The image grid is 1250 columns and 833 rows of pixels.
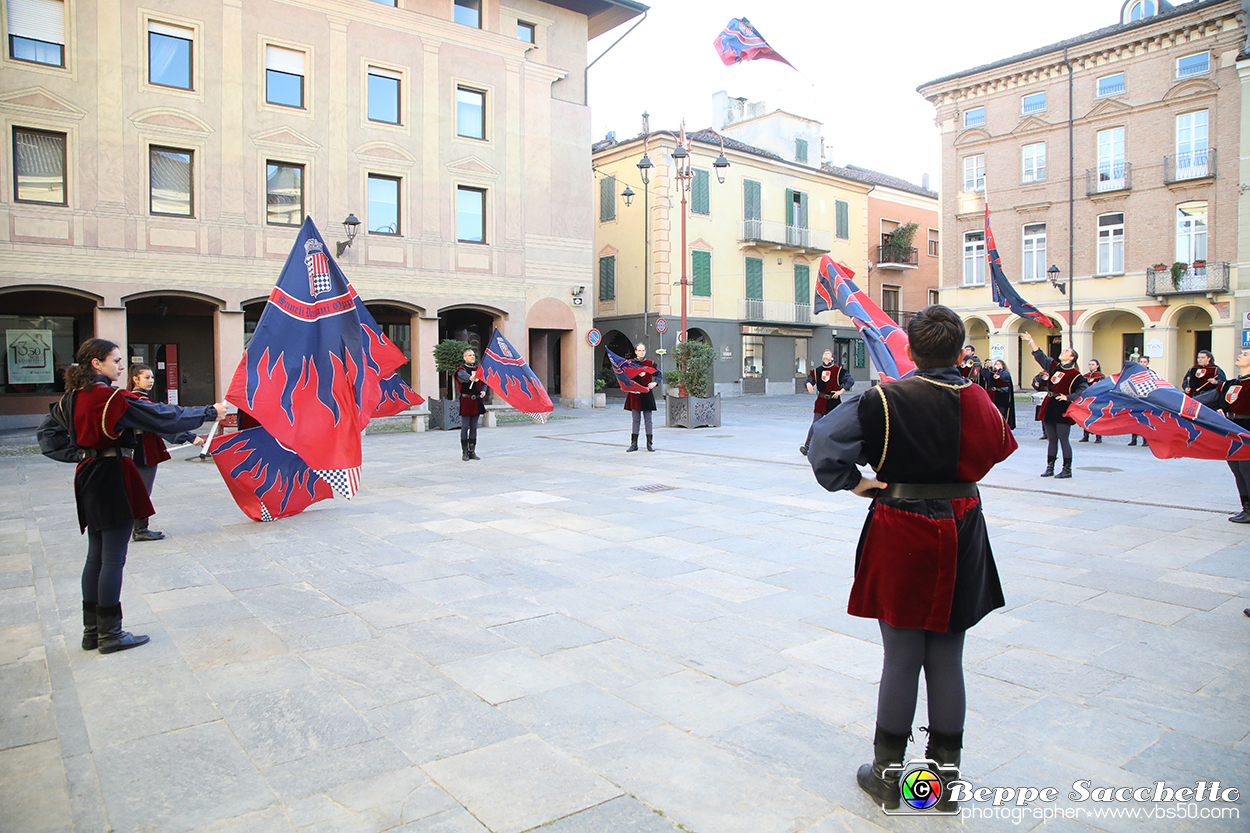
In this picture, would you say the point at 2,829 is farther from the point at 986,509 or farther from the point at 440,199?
the point at 440,199

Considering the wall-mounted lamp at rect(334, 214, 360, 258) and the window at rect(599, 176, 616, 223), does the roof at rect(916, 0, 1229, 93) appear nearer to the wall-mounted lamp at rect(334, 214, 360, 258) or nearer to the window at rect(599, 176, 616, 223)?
the window at rect(599, 176, 616, 223)

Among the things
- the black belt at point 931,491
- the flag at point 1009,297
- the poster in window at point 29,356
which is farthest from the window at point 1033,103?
the black belt at point 931,491

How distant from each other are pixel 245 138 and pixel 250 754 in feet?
67.7

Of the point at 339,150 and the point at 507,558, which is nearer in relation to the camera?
the point at 507,558

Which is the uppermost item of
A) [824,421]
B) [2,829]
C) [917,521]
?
[824,421]

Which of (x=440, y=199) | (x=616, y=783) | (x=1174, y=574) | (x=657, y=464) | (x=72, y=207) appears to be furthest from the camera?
(x=440, y=199)

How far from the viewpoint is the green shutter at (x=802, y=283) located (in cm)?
3931

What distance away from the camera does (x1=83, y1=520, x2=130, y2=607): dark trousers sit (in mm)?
4602

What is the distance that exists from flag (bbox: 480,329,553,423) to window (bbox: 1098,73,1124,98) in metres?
29.6

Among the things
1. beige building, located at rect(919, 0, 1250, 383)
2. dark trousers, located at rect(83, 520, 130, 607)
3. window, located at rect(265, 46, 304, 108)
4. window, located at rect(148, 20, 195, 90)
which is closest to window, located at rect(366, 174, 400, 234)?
window, located at rect(265, 46, 304, 108)

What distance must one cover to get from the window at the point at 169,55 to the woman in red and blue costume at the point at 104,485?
18.4 metres

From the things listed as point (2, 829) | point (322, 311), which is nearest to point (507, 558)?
point (322, 311)

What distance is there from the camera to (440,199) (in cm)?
2344

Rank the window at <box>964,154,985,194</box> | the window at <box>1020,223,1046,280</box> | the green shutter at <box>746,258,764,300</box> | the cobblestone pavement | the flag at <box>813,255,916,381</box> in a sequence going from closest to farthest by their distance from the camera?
the cobblestone pavement
the flag at <box>813,255,916,381</box>
the window at <box>1020,223,1046,280</box>
the window at <box>964,154,985,194</box>
the green shutter at <box>746,258,764,300</box>
